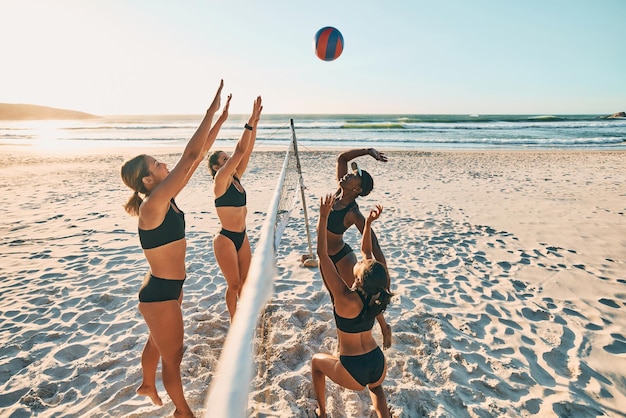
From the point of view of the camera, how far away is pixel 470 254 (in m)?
5.90

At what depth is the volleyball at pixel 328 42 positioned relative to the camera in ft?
19.2

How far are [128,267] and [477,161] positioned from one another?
16011 millimetres

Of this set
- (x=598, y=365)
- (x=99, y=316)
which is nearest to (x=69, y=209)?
(x=99, y=316)

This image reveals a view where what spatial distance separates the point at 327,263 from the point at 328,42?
4921mm

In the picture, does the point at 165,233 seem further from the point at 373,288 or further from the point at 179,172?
the point at 373,288

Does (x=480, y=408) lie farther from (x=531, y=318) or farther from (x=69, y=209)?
(x=69, y=209)

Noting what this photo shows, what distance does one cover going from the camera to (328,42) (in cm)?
586

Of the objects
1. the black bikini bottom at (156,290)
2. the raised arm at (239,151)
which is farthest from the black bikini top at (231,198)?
the black bikini bottom at (156,290)

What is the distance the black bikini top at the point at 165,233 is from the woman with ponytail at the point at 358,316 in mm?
1085

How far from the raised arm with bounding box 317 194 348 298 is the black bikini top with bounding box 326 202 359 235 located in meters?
0.99

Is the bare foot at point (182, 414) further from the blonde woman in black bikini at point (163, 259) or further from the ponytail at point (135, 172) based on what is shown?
the ponytail at point (135, 172)

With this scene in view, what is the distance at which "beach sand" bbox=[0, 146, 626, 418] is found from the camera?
2979 millimetres

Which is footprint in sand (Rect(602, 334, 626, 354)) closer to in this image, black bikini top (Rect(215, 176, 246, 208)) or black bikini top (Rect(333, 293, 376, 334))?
black bikini top (Rect(333, 293, 376, 334))

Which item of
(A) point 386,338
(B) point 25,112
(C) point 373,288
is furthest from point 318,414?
(B) point 25,112
